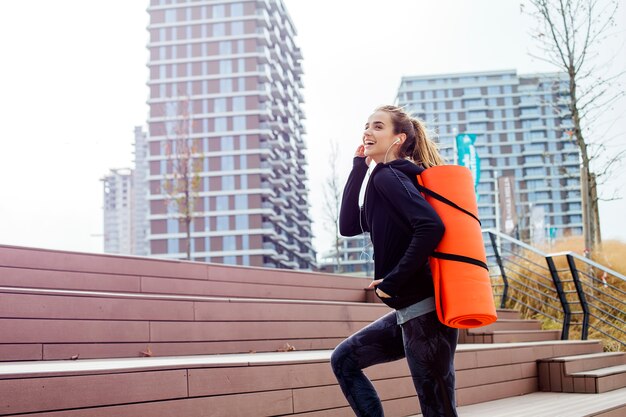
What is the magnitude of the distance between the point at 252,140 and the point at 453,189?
7241cm

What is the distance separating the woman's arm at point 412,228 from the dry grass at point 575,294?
5.38 meters

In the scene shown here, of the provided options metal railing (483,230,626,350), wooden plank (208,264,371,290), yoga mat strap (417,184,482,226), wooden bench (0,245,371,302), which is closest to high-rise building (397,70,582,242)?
metal railing (483,230,626,350)

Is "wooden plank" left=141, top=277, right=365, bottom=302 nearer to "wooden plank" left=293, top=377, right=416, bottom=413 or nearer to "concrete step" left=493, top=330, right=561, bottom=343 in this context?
"concrete step" left=493, top=330, right=561, bottom=343

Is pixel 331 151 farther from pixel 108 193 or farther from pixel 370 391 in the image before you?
pixel 108 193

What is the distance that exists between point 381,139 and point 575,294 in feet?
25.9

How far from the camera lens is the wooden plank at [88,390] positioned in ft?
8.61

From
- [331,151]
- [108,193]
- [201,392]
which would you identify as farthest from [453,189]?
[108,193]

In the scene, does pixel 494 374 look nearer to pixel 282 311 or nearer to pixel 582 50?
pixel 282 311

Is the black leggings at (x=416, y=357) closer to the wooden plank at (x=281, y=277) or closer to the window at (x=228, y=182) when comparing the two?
the wooden plank at (x=281, y=277)

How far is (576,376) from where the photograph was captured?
5617 millimetres

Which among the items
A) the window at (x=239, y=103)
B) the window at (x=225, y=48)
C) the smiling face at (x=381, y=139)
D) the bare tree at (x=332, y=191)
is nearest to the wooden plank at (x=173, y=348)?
the smiling face at (x=381, y=139)

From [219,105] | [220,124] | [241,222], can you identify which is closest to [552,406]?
[241,222]

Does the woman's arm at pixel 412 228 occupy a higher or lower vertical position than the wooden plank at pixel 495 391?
higher

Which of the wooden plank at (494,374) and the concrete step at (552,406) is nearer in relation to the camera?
the concrete step at (552,406)
